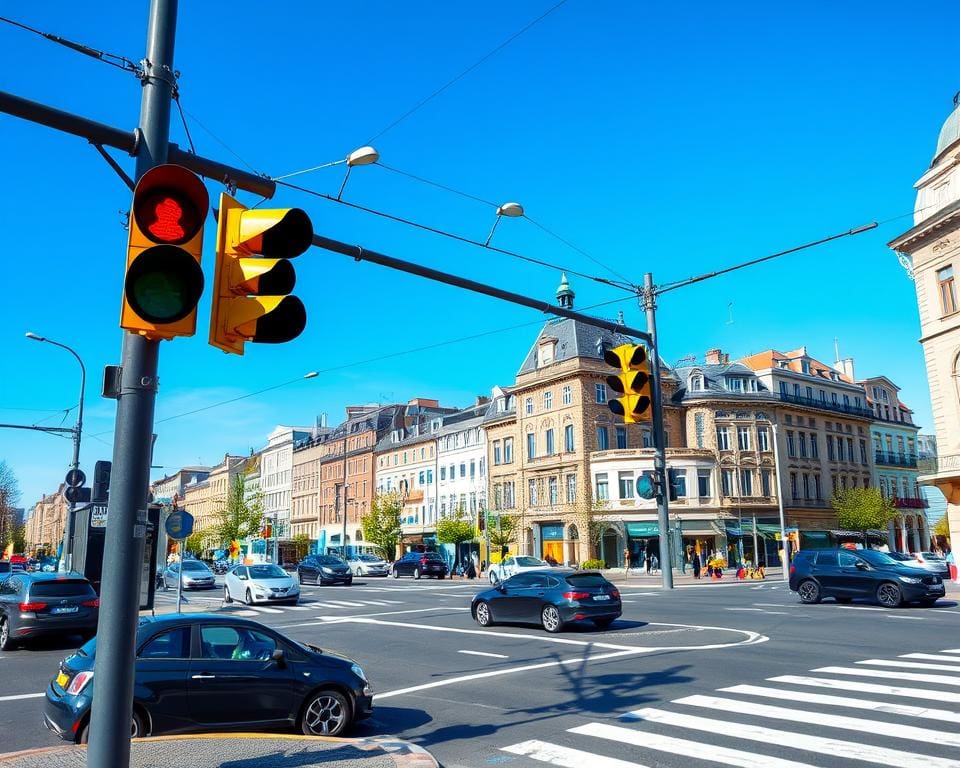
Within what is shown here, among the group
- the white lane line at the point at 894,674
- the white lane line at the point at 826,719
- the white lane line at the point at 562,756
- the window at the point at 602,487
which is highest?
the window at the point at 602,487

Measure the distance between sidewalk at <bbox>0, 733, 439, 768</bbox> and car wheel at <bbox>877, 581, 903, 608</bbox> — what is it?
1903cm

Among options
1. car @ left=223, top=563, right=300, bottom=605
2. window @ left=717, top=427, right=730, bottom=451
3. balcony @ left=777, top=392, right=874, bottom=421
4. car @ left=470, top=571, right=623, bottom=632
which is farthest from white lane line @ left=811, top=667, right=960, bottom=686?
balcony @ left=777, top=392, right=874, bottom=421

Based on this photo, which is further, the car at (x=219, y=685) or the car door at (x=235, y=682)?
the car door at (x=235, y=682)

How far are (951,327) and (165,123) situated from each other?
117ft

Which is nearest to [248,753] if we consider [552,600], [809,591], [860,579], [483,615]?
[552,600]

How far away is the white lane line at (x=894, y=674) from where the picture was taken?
10.4 meters

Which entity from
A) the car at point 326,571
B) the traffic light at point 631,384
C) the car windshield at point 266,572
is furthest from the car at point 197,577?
the traffic light at point 631,384

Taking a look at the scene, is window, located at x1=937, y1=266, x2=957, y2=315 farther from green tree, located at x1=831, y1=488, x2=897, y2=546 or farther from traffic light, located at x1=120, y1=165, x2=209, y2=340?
traffic light, located at x1=120, y1=165, x2=209, y2=340

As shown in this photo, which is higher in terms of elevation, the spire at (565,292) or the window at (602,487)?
the spire at (565,292)

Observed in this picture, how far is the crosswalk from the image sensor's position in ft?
23.2

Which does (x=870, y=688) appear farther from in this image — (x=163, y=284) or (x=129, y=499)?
(x=163, y=284)

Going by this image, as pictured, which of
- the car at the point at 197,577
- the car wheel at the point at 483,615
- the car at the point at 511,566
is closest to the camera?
the car wheel at the point at 483,615

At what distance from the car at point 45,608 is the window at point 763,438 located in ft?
173

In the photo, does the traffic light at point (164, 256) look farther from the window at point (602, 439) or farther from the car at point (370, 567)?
the window at point (602, 439)
